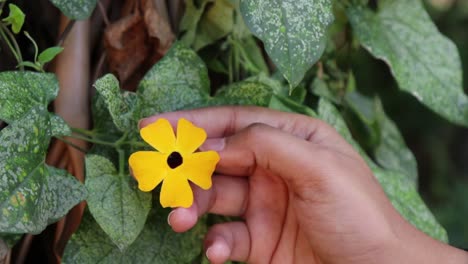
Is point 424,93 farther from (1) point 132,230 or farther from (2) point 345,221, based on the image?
(1) point 132,230

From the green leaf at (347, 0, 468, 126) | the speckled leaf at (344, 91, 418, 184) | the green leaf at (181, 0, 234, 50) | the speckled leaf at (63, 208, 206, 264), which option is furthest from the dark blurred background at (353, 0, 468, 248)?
the speckled leaf at (63, 208, 206, 264)

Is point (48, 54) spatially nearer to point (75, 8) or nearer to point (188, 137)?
point (75, 8)

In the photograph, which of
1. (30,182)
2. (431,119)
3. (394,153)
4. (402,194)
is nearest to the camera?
(30,182)

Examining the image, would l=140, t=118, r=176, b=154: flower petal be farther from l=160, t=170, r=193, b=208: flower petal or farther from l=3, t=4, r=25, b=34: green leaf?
l=3, t=4, r=25, b=34: green leaf

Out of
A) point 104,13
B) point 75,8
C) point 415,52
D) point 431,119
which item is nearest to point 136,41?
point 104,13

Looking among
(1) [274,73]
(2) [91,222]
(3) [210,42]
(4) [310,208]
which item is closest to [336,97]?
(1) [274,73]

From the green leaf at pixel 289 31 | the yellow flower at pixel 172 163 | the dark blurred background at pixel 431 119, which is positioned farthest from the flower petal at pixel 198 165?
the dark blurred background at pixel 431 119
